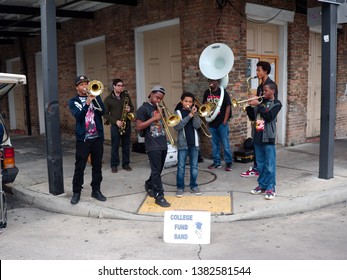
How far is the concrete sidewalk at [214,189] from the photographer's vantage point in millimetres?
5555

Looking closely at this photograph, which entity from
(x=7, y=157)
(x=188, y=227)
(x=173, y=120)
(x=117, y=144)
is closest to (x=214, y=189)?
(x=173, y=120)

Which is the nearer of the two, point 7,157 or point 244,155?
point 7,157

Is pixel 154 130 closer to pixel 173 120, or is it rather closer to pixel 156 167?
pixel 173 120

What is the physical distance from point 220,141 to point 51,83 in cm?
343

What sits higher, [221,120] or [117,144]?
[221,120]

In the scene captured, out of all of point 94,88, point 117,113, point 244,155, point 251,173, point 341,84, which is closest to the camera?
point 94,88

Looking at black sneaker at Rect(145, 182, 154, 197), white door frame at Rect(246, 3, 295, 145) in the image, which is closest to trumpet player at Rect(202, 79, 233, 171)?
black sneaker at Rect(145, 182, 154, 197)

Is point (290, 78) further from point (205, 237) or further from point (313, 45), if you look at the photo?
point (205, 237)

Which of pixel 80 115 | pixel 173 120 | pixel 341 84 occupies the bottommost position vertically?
pixel 173 120

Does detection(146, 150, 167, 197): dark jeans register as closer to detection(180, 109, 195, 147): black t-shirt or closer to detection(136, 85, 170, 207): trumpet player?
detection(136, 85, 170, 207): trumpet player

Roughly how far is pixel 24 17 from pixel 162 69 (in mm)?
4824

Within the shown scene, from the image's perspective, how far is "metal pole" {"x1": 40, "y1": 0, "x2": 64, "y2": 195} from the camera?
5.98m

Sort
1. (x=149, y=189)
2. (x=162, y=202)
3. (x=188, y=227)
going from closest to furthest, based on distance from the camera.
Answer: (x=188, y=227) → (x=162, y=202) → (x=149, y=189)

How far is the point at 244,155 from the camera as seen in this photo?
809 cm
